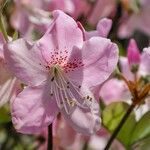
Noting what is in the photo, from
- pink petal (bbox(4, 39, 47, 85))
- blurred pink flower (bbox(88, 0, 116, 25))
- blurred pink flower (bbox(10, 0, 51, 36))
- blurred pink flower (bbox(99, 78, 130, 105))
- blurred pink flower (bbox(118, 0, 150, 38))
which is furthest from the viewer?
blurred pink flower (bbox(118, 0, 150, 38))

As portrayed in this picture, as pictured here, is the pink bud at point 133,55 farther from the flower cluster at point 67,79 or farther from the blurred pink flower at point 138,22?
the blurred pink flower at point 138,22

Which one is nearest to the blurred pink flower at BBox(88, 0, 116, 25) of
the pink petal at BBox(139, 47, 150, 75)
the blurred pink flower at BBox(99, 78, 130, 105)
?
the blurred pink flower at BBox(99, 78, 130, 105)

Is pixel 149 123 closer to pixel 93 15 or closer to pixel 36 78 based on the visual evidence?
pixel 36 78

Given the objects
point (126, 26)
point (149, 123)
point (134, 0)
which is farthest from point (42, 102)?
point (126, 26)

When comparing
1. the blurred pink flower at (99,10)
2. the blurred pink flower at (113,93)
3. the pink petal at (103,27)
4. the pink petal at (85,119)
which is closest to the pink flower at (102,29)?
the pink petal at (103,27)

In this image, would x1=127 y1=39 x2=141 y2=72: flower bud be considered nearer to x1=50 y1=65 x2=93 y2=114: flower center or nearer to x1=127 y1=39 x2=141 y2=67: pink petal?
x1=127 y1=39 x2=141 y2=67: pink petal
